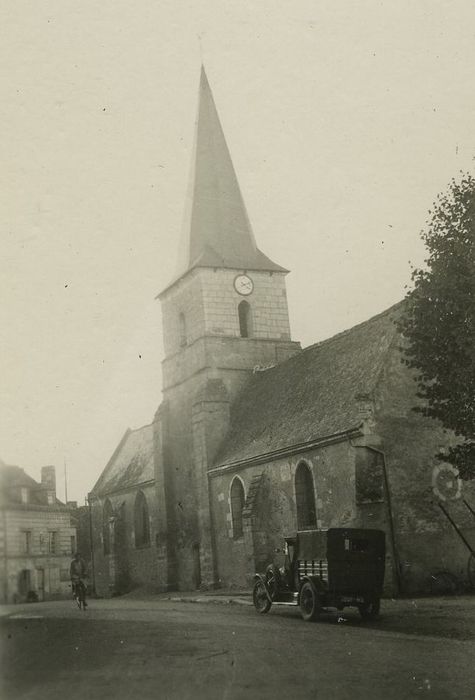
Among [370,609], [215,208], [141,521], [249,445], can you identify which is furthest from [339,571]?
[141,521]

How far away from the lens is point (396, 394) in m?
24.4

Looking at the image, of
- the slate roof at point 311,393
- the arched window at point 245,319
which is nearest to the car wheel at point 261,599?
the slate roof at point 311,393

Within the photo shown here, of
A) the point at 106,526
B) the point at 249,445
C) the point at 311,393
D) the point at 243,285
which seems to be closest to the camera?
the point at 311,393

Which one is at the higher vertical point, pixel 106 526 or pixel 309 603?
pixel 106 526

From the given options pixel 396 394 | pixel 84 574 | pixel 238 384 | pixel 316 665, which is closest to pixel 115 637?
pixel 316 665

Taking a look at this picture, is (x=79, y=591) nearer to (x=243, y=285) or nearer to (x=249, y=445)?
(x=249, y=445)

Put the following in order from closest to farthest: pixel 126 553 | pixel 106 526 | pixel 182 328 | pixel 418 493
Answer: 1. pixel 418 493
2. pixel 182 328
3. pixel 126 553
4. pixel 106 526

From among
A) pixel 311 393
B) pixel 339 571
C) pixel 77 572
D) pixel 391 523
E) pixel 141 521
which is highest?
pixel 311 393

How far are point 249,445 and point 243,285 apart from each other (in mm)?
9834

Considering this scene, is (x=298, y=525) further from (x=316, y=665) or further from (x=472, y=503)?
(x=316, y=665)

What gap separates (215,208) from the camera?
39.8 meters

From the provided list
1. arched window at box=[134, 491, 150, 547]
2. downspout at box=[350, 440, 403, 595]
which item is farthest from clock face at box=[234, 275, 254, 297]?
downspout at box=[350, 440, 403, 595]

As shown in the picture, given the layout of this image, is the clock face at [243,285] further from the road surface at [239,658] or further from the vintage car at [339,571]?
the road surface at [239,658]

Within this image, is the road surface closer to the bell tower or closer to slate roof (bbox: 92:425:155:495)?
the bell tower
